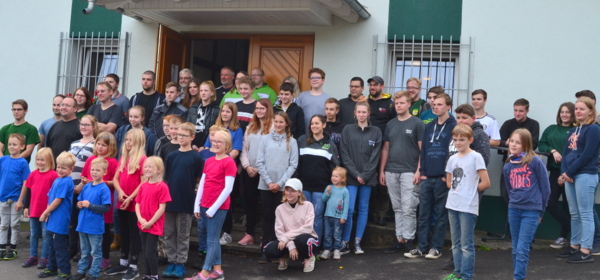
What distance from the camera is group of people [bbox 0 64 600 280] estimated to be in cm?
660

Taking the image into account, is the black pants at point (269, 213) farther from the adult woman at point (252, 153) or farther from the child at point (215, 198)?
the child at point (215, 198)

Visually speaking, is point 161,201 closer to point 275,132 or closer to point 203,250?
point 203,250

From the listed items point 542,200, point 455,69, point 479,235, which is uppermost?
point 455,69

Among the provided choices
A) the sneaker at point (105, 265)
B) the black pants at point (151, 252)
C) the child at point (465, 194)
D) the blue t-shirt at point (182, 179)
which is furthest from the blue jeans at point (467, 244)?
the sneaker at point (105, 265)

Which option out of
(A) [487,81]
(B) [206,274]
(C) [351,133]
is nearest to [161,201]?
(B) [206,274]

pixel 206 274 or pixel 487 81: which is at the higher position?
pixel 487 81

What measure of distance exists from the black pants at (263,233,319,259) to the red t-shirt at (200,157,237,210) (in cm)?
71

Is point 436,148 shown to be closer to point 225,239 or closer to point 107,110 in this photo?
point 225,239

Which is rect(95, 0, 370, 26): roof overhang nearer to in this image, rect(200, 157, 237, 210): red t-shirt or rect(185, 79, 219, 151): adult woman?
rect(185, 79, 219, 151): adult woman

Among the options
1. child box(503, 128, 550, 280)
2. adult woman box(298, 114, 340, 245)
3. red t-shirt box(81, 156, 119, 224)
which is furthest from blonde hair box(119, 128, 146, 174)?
child box(503, 128, 550, 280)

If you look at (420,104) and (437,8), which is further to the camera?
(437,8)

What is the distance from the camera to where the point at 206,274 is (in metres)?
6.64

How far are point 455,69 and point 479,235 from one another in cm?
258

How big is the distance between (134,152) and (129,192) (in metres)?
0.45
